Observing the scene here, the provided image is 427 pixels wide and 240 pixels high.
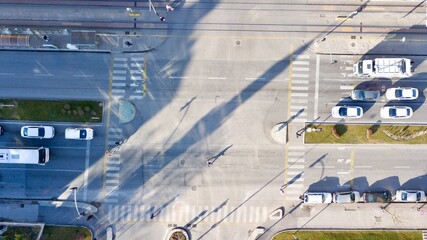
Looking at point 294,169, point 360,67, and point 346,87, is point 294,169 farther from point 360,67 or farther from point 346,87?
point 360,67

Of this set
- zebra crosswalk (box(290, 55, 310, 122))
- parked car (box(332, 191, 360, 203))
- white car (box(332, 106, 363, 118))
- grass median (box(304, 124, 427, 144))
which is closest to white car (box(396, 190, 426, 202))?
parked car (box(332, 191, 360, 203))

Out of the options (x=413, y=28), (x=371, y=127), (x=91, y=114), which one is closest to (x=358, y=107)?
(x=371, y=127)

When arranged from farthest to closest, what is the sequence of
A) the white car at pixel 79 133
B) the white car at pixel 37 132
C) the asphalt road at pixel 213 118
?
the asphalt road at pixel 213 118, the white car at pixel 79 133, the white car at pixel 37 132

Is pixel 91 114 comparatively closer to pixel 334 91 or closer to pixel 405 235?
pixel 334 91

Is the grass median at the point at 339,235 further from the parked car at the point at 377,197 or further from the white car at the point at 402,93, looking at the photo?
the white car at the point at 402,93

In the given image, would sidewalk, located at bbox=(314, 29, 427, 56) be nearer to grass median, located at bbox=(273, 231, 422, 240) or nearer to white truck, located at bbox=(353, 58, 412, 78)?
white truck, located at bbox=(353, 58, 412, 78)

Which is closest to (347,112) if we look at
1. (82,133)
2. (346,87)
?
(346,87)

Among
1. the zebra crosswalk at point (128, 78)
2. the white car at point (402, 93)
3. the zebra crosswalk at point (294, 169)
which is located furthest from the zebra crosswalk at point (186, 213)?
the white car at point (402, 93)
